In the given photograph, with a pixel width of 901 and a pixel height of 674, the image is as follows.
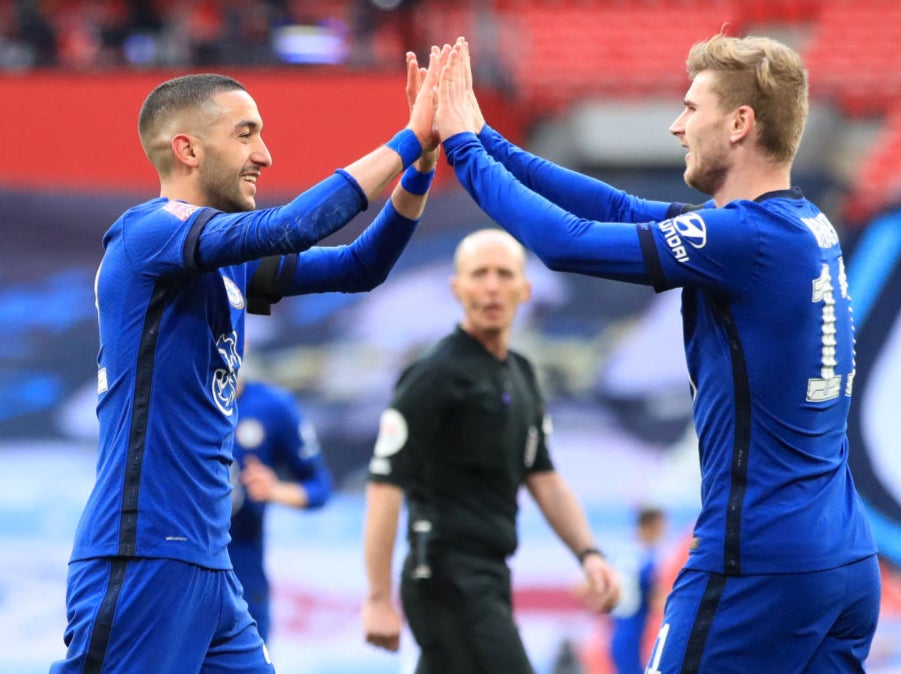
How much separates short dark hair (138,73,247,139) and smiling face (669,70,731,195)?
1353 millimetres

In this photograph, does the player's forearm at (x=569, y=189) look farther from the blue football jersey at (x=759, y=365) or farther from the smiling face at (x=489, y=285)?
the smiling face at (x=489, y=285)

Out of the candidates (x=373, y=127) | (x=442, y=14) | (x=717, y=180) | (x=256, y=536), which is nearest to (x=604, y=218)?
(x=717, y=180)

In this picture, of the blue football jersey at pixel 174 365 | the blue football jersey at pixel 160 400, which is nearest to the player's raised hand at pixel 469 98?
the blue football jersey at pixel 174 365

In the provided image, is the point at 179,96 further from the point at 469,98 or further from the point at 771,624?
the point at 771,624

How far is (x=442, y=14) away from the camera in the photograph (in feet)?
49.3

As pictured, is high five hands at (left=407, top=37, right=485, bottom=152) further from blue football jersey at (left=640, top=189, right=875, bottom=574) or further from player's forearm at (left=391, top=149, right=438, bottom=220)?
blue football jersey at (left=640, top=189, right=875, bottom=574)

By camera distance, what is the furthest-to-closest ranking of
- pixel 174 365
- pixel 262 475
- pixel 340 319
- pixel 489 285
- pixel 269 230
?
pixel 340 319 → pixel 262 475 → pixel 489 285 → pixel 174 365 → pixel 269 230

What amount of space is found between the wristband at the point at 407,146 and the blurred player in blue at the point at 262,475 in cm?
273

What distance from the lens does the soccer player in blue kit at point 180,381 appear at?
3.65 meters

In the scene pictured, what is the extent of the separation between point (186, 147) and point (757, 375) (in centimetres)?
177

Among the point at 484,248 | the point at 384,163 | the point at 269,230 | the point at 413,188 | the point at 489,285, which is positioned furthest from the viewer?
the point at 484,248

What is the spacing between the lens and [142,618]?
11.9 feet

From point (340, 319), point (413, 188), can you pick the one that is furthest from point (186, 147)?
point (340, 319)

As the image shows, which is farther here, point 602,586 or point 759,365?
point 602,586
